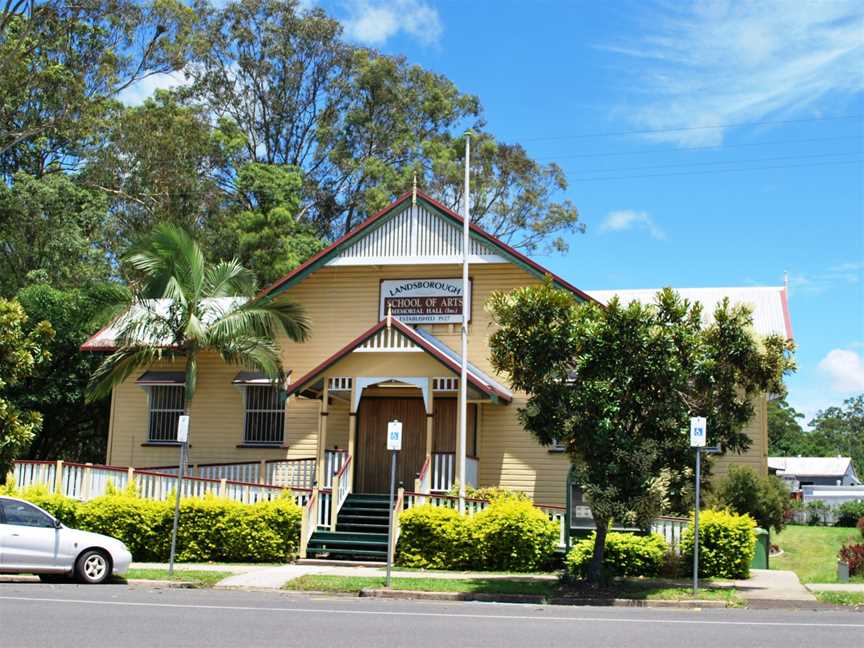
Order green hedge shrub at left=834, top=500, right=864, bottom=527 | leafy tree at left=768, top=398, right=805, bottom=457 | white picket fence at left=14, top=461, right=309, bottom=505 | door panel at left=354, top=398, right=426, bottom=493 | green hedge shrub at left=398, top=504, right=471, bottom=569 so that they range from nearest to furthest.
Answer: green hedge shrub at left=398, top=504, right=471, bottom=569
white picket fence at left=14, top=461, right=309, bottom=505
door panel at left=354, top=398, right=426, bottom=493
green hedge shrub at left=834, top=500, right=864, bottom=527
leafy tree at left=768, top=398, right=805, bottom=457

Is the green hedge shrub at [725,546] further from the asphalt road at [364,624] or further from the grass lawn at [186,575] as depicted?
the grass lawn at [186,575]

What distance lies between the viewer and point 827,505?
5047 centimetres

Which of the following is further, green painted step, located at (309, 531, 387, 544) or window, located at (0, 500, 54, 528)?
green painted step, located at (309, 531, 387, 544)

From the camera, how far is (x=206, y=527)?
66.6 feet

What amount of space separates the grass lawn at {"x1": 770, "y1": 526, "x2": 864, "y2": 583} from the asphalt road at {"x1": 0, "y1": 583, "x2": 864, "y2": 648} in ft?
21.2

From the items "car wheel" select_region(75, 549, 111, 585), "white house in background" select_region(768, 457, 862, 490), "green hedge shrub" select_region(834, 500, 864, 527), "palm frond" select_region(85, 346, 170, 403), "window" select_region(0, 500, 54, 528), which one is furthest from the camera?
Answer: "white house in background" select_region(768, 457, 862, 490)

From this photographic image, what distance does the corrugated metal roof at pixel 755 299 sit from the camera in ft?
84.7

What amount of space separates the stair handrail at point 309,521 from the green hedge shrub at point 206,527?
0.38 ft

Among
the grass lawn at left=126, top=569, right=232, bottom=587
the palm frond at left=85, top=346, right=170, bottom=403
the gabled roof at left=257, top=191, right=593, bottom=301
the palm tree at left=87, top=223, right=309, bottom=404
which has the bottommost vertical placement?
the grass lawn at left=126, top=569, right=232, bottom=587

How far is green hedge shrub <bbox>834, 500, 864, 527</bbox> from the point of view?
46.8 m

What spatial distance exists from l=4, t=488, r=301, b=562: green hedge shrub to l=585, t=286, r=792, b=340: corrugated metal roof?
1084cm

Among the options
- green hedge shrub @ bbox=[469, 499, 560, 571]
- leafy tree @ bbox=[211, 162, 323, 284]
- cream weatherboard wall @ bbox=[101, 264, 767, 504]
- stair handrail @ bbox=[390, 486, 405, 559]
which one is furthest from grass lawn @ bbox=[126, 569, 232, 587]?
leafy tree @ bbox=[211, 162, 323, 284]

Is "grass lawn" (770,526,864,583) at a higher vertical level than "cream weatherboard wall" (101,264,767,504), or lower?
lower

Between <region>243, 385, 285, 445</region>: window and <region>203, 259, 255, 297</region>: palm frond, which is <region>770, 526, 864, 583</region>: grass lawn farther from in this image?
<region>203, 259, 255, 297</region>: palm frond
